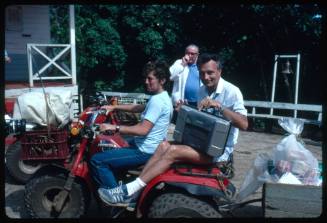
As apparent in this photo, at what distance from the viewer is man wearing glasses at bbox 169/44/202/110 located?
6547mm

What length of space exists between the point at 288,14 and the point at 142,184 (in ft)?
28.4

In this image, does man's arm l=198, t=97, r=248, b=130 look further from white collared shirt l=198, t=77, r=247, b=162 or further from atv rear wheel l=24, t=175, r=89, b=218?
atv rear wheel l=24, t=175, r=89, b=218

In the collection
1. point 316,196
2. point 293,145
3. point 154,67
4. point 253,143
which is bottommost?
point 253,143

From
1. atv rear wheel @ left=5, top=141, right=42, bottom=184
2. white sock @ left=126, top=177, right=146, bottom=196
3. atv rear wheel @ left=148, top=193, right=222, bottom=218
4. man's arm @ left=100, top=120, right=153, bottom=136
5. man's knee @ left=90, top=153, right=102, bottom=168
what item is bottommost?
atv rear wheel @ left=5, top=141, right=42, bottom=184

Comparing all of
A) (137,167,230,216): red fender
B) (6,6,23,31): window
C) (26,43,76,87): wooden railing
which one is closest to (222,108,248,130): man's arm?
(137,167,230,216): red fender

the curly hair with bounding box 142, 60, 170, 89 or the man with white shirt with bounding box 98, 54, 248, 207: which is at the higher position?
the curly hair with bounding box 142, 60, 170, 89

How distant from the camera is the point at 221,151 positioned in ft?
10.4

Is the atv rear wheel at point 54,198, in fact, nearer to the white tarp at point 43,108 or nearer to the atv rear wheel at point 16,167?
the white tarp at point 43,108

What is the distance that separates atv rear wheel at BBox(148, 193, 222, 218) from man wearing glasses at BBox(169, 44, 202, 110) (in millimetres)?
3410

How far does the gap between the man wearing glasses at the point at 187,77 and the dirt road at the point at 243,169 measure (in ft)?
4.69

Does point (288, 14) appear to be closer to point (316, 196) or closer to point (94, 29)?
point (94, 29)

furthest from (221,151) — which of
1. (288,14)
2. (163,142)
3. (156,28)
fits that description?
(156,28)

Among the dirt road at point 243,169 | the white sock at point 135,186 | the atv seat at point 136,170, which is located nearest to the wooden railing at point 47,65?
the dirt road at point 243,169

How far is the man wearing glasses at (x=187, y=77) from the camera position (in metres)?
6.55
